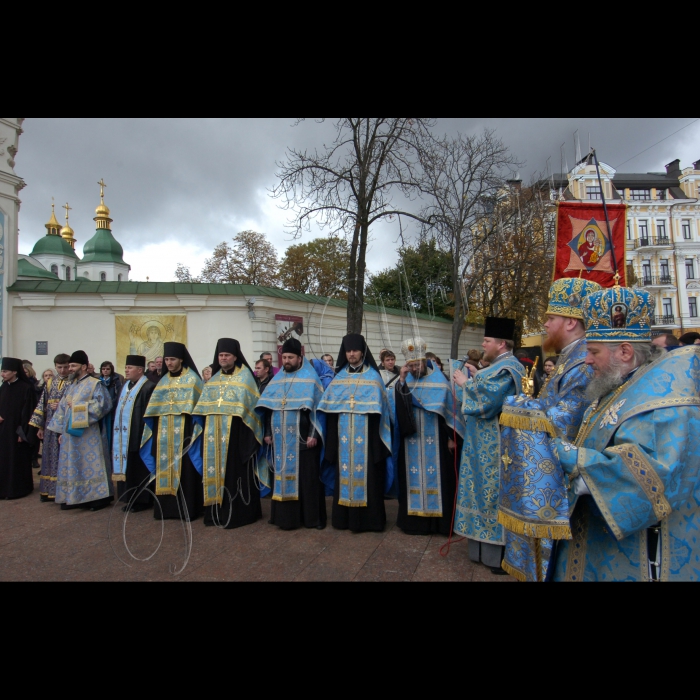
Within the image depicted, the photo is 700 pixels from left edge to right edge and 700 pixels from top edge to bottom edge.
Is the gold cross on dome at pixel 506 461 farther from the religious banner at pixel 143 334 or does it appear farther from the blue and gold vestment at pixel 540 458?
the religious banner at pixel 143 334

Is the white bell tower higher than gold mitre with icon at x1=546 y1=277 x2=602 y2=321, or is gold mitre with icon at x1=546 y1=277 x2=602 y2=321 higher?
the white bell tower

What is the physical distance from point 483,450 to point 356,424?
4.87 feet

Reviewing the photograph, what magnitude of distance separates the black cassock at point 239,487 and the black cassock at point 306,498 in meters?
0.32

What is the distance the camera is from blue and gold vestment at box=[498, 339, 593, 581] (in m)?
2.04

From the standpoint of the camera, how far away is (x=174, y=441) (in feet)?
19.3

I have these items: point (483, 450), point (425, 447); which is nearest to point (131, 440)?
point (425, 447)

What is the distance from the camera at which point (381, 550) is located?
4523 millimetres

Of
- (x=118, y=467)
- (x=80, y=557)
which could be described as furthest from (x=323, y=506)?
(x=118, y=467)

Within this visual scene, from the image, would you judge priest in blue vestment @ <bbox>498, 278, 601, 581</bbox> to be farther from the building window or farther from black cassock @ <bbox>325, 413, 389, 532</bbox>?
the building window

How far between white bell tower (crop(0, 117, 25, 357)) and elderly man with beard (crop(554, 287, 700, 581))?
16160mm

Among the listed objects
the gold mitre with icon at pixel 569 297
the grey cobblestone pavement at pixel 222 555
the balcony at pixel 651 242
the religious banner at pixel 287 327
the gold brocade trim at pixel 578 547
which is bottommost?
the grey cobblestone pavement at pixel 222 555

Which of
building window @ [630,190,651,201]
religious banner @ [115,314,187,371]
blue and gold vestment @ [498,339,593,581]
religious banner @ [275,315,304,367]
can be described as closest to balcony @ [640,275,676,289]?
building window @ [630,190,651,201]

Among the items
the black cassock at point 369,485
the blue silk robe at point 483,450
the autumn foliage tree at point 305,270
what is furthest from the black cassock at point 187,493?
the autumn foliage tree at point 305,270

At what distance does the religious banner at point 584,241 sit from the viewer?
4.20 m
